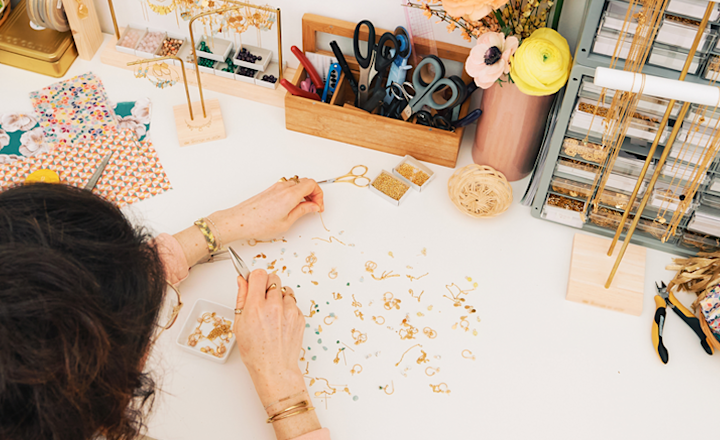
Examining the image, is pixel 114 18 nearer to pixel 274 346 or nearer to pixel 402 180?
pixel 402 180

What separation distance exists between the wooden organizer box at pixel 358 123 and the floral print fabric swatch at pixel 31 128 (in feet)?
1.10

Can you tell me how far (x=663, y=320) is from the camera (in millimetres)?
1142

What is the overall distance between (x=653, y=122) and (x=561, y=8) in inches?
10.2

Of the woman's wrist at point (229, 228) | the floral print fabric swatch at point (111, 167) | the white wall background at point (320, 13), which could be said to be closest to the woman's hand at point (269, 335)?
the woman's wrist at point (229, 228)

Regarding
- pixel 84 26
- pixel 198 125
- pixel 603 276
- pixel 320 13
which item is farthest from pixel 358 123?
pixel 84 26

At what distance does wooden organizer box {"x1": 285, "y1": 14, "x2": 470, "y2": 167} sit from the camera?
4.26 feet

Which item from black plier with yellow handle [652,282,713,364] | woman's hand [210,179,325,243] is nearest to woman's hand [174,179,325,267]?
woman's hand [210,179,325,243]

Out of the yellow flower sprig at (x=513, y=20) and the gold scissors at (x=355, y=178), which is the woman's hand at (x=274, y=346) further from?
the yellow flower sprig at (x=513, y=20)

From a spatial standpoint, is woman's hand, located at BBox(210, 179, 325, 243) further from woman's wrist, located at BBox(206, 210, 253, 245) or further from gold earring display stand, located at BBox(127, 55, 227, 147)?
gold earring display stand, located at BBox(127, 55, 227, 147)

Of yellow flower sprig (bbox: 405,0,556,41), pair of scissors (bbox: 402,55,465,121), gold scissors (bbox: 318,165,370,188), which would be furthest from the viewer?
gold scissors (bbox: 318,165,370,188)

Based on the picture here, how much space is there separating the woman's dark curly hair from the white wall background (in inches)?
29.2

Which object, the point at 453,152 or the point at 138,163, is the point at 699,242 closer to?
the point at 453,152

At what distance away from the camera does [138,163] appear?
1.33m

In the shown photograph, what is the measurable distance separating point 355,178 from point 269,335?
438mm
